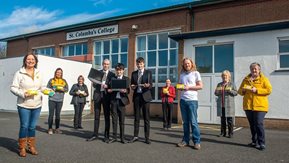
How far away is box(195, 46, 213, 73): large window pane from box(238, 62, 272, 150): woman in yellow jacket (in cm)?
583

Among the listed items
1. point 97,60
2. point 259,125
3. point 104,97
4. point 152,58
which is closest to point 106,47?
point 97,60

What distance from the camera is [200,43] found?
40.7 ft

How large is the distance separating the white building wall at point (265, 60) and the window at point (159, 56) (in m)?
4.83

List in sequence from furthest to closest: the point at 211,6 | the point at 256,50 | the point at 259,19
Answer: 1. the point at 211,6
2. the point at 259,19
3. the point at 256,50

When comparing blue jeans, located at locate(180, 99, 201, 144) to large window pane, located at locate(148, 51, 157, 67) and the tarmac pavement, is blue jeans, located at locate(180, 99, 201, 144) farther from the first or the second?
large window pane, located at locate(148, 51, 157, 67)

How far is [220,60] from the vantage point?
12.2 m

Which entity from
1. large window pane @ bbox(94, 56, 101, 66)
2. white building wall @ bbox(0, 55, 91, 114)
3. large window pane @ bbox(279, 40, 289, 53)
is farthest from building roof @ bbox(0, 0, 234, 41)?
large window pane @ bbox(279, 40, 289, 53)

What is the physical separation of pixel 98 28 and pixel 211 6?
856 cm

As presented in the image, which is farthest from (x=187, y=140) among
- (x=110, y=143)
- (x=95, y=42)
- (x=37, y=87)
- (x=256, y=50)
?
(x=95, y=42)

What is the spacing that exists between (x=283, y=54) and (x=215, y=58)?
2.72 metres

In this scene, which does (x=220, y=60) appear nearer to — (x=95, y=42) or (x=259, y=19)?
(x=259, y=19)

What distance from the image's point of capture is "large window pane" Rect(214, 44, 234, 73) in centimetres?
1196

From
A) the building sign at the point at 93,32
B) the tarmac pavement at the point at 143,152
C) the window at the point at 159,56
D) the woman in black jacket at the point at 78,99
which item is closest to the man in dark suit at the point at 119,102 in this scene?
the tarmac pavement at the point at 143,152

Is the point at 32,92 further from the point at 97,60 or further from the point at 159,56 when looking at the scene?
the point at 97,60
